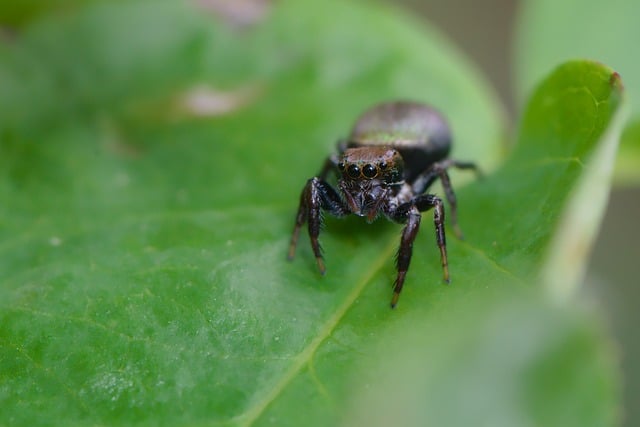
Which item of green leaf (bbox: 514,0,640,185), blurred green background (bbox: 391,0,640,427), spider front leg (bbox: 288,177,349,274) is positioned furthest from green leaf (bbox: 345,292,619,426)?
green leaf (bbox: 514,0,640,185)

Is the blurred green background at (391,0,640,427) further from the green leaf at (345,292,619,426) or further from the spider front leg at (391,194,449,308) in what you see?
the green leaf at (345,292,619,426)

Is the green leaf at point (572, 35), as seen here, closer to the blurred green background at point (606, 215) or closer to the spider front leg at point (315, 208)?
the blurred green background at point (606, 215)

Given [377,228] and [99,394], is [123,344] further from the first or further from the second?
[377,228]

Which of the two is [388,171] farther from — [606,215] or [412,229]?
[606,215]

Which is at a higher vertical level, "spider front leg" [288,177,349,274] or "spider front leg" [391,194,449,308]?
"spider front leg" [391,194,449,308]

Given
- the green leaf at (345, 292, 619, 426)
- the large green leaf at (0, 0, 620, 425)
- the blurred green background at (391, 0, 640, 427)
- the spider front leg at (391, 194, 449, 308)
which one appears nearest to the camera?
the green leaf at (345, 292, 619, 426)

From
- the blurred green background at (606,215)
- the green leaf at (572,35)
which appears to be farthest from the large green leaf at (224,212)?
the blurred green background at (606,215)
